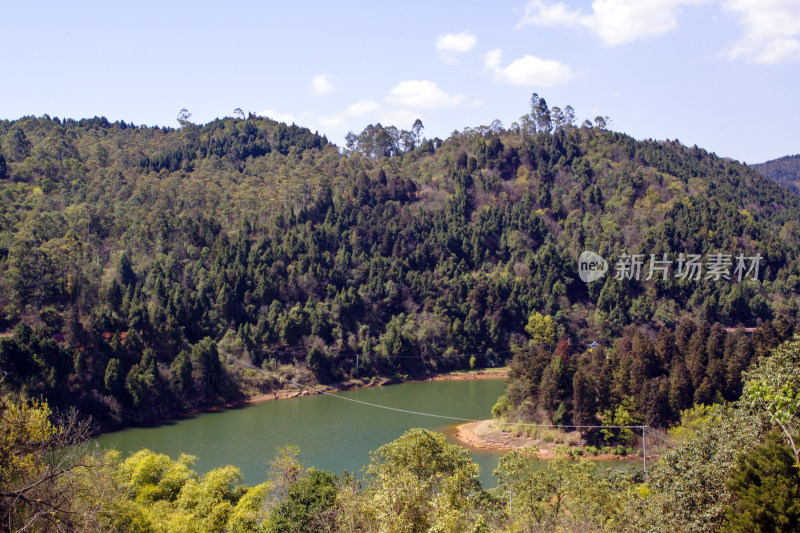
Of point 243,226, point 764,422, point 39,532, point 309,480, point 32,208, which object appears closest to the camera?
point 39,532

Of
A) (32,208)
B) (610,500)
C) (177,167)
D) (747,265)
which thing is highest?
(177,167)

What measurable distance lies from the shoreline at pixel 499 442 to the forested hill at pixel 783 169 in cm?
12347

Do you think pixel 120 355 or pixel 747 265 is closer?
pixel 120 355

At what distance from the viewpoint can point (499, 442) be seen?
27062 millimetres

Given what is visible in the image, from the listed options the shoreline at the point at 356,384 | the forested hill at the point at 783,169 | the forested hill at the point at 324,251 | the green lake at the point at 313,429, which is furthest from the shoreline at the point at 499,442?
the forested hill at the point at 783,169

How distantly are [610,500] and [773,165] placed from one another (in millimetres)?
151454

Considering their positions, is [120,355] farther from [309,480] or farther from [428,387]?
[309,480]

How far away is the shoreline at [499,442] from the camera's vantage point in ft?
82.3

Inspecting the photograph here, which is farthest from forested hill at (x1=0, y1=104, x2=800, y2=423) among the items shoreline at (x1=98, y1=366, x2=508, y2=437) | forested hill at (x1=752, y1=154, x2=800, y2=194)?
forested hill at (x1=752, y1=154, x2=800, y2=194)

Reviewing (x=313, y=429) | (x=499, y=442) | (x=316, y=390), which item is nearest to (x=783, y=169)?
(x=316, y=390)

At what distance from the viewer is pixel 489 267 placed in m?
53.7

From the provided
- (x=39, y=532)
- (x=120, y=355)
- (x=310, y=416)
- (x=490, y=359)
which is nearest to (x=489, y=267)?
(x=490, y=359)

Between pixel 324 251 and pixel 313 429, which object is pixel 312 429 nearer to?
pixel 313 429

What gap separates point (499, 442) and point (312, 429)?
874cm
